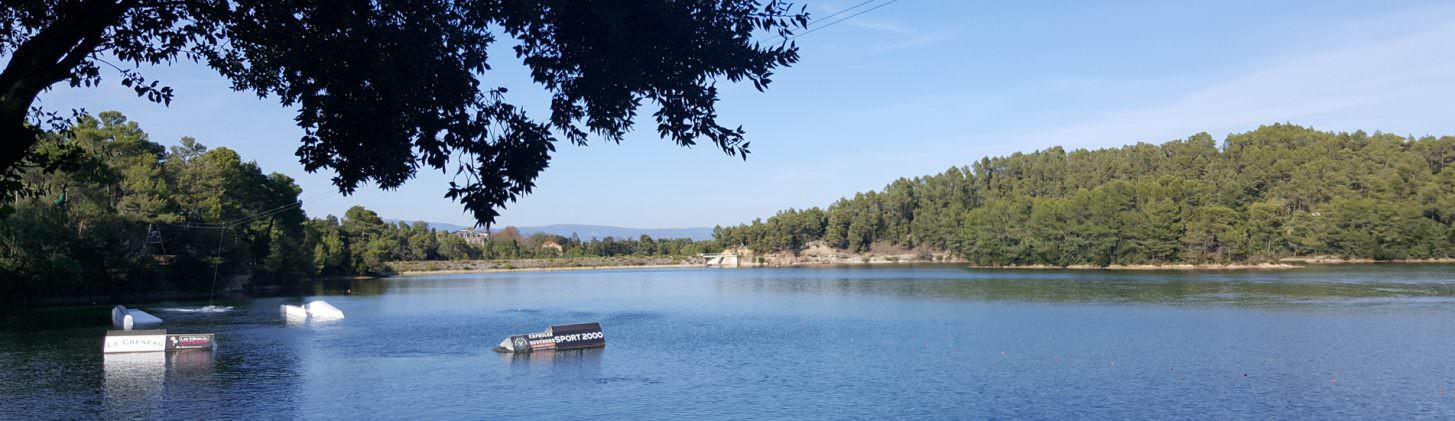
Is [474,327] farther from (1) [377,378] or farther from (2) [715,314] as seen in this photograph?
(1) [377,378]

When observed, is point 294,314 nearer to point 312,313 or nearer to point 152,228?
point 312,313

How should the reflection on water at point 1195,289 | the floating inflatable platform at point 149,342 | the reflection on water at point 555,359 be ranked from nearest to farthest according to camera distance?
the reflection on water at point 555,359, the floating inflatable platform at point 149,342, the reflection on water at point 1195,289

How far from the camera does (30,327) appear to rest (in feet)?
132

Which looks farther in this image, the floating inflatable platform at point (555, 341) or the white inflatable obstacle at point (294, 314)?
the white inflatable obstacle at point (294, 314)

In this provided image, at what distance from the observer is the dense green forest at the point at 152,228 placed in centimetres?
4947

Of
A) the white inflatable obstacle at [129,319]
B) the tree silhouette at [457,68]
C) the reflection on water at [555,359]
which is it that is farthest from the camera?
the white inflatable obstacle at [129,319]

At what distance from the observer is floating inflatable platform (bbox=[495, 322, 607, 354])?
32.5 m

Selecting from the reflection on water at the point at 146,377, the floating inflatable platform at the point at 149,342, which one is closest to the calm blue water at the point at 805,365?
the reflection on water at the point at 146,377

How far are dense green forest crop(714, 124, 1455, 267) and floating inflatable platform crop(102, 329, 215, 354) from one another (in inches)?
3814

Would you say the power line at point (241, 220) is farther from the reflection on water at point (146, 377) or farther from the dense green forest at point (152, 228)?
the reflection on water at point (146, 377)

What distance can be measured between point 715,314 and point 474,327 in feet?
44.1

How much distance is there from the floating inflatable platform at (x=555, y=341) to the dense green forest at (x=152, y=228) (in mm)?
14297

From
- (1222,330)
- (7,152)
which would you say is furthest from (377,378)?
(1222,330)

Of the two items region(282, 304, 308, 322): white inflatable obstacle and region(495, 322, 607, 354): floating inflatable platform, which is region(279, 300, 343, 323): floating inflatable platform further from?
region(495, 322, 607, 354): floating inflatable platform
